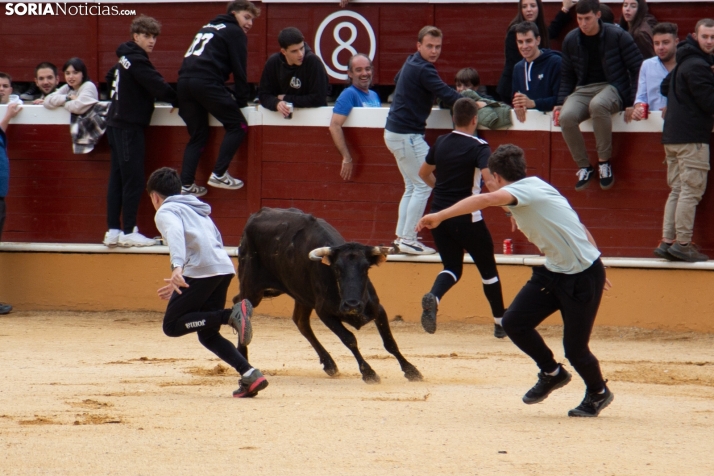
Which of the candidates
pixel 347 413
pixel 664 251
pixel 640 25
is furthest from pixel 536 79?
pixel 347 413

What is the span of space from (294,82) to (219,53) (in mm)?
746

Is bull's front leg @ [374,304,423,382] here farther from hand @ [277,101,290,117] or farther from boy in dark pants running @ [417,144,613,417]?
hand @ [277,101,290,117]

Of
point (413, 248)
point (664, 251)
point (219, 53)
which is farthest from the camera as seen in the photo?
point (413, 248)

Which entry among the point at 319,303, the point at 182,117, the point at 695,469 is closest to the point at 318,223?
the point at 319,303

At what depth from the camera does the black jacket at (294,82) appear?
976cm

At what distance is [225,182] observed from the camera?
34.1 feet

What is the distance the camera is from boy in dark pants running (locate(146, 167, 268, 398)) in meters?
6.27

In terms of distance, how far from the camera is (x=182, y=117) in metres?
10.2

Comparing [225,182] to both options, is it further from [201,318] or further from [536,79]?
[201,318]

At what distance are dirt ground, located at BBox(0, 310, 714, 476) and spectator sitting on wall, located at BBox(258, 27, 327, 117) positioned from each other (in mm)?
2361

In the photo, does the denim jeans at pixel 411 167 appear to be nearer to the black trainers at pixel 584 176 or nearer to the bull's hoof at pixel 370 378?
the black trainers at pixel 584 176

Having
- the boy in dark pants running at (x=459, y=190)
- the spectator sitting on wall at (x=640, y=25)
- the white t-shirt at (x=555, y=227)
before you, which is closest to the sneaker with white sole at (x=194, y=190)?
the boy in dark pants running at (x=459, y=190)

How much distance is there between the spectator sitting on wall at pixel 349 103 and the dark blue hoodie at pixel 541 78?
136cm

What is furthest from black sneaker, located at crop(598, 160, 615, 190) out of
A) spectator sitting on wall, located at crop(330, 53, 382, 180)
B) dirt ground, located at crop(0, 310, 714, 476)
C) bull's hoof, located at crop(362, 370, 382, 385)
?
bull's hoof, located at crop(362, 370, 382, 385)
